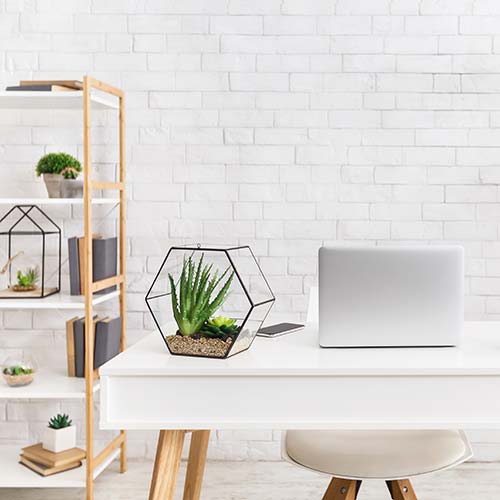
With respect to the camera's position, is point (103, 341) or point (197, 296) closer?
point (197, 296)

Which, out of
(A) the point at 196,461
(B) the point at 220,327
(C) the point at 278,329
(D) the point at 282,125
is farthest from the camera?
(D) the point at 282,125

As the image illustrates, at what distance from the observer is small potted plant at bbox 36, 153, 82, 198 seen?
2.79 metres

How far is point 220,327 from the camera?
137 cm

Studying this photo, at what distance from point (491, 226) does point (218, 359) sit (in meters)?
2.10

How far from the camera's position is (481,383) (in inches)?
49.1

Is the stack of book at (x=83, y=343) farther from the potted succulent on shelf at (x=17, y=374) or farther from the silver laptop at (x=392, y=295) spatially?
the silver laptop at (x=392, y=295)

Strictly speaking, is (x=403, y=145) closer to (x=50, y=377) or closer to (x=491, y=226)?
(x=491, y=226)

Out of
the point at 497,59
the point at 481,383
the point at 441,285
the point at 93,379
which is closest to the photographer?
the point at 481,383

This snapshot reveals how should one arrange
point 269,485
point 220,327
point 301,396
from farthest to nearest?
1. point 269,485
2. point 220,327
3. point 301,396

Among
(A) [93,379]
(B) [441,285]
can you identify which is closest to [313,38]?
(A) [93,379]

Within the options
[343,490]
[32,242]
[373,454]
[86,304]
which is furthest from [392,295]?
[32,242]

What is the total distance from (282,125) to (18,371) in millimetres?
1459

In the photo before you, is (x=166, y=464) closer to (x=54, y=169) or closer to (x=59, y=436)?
(x=59, y=436)

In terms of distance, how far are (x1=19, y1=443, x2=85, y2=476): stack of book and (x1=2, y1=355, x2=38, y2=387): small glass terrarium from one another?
0.27 metres
